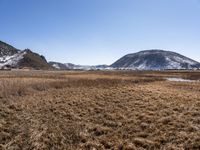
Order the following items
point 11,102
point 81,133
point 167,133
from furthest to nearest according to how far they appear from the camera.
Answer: point 11,102, point 81,133, point 167,133

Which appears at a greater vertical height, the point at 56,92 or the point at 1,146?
the point at 56,92

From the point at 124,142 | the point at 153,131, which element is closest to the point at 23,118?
the point at 124,142

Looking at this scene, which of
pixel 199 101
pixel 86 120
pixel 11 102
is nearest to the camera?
pixel 86 120

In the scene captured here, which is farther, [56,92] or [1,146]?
[56,92]

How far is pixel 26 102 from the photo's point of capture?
74.4 ft

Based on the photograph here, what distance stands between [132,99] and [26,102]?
33.4 ft

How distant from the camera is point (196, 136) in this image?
12.8m

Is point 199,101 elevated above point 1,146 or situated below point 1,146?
above

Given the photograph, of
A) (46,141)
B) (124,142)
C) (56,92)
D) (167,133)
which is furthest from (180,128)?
(56,92)

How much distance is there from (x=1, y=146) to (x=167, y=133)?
10.0 m

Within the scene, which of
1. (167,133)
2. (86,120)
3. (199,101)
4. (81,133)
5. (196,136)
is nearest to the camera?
(196,136)

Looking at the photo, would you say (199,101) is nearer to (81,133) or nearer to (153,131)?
(153,131)

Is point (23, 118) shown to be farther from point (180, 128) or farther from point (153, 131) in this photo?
point (180, 128)

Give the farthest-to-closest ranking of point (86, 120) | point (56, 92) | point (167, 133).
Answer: point (56, 92) → point (86, 120) → point (167, 133)
